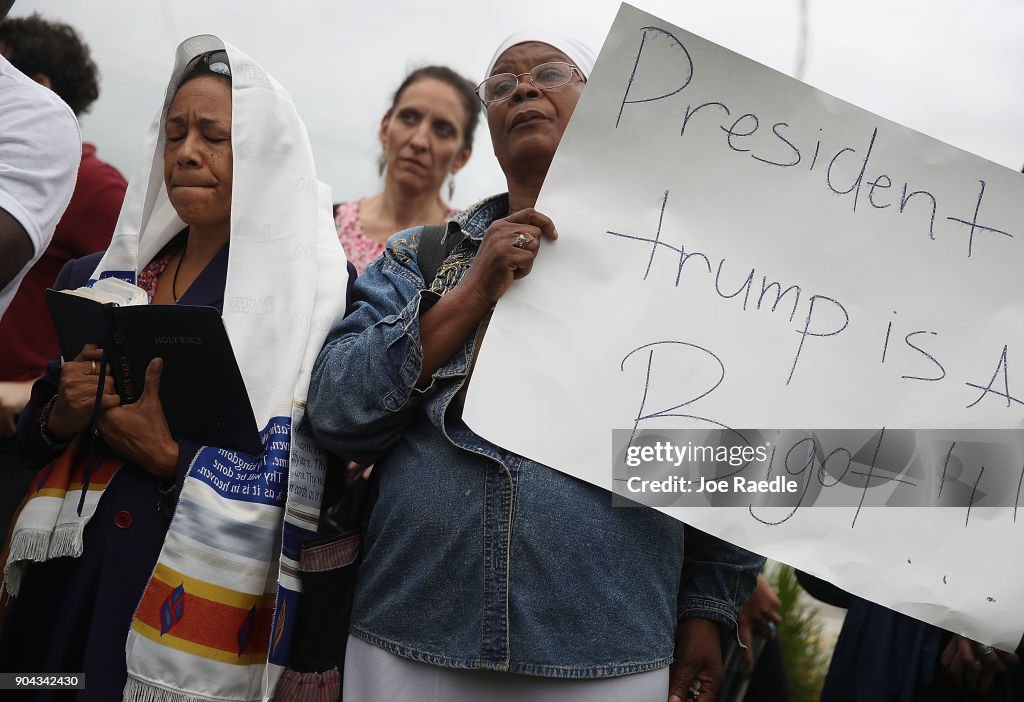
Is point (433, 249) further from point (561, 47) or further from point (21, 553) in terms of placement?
point (21, 553)

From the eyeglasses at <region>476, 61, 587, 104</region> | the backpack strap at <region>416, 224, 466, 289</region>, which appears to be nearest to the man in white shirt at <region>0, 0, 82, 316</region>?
the backpack strap at <region>416, 224, 466, 289</region>

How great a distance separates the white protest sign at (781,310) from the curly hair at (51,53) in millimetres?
1986

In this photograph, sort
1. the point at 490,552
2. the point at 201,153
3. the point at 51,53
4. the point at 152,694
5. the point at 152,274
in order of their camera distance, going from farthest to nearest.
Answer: the point at 51,53, the point at 152,274, the point at 201,153, the point at 152,694, the point at 490,552

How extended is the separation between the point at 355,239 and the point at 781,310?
1.96m

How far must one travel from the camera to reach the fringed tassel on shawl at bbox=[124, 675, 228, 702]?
167cm

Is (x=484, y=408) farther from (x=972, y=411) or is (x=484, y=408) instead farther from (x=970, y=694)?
(x=970, y=694)

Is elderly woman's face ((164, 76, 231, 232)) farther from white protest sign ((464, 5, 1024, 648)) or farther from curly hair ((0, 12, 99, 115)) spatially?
curly hair ((0, 12, 99, 115))

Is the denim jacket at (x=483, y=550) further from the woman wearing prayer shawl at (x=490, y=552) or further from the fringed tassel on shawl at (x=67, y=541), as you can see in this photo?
the fringed tassel on shawl at (x=67, y=541)

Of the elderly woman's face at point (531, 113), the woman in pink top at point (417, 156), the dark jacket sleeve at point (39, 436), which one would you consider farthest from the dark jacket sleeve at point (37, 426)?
the woman in pink top at point (417, 156)

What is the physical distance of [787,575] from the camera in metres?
4.16

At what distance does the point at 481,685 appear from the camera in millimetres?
1565

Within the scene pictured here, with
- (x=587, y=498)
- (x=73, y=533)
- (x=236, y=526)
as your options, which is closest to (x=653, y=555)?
(x=587, y=498)

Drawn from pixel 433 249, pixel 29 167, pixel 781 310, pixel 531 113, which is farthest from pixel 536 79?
pixel 29 167

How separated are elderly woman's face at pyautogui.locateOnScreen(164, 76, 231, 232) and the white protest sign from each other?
30.8 inches
